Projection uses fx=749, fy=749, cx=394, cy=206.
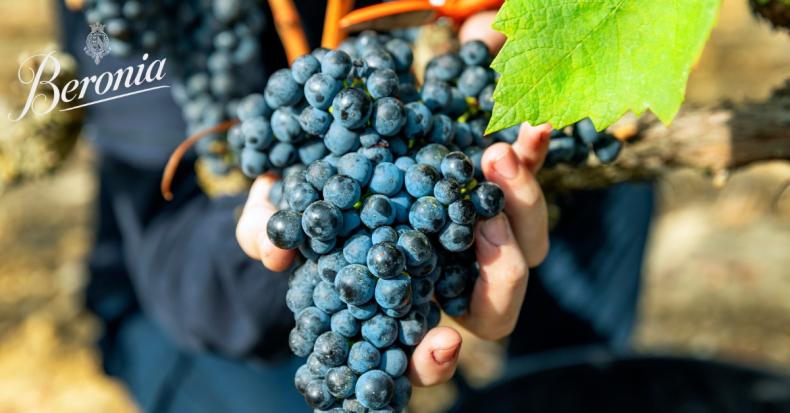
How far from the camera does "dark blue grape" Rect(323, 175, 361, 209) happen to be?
22.4 inches

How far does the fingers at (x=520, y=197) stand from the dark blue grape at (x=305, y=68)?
165 millimetres

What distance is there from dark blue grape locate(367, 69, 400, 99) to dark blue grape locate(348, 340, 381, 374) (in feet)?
0.66

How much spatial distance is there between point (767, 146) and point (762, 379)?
926 millimetres

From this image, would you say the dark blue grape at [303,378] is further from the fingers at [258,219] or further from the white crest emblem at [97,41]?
the white crest emblem at [97,41]

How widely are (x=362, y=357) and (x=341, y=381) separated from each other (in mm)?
25

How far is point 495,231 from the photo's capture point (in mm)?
653

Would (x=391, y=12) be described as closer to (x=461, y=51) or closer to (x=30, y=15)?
(x=461, y=51)

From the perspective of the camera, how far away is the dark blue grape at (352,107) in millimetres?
583

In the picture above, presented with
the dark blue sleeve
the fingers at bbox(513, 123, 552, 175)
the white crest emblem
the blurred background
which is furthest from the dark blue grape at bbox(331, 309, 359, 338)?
the blurred background

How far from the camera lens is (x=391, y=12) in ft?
2.33

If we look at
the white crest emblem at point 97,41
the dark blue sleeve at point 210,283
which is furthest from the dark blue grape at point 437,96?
the dark blue sleeve at point 210,283

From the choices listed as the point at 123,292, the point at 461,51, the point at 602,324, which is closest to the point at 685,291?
the point at 602,324

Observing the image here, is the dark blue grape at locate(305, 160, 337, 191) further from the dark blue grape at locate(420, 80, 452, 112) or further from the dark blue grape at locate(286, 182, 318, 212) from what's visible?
the dark blue grape at locate(420, 80, 452, 112)

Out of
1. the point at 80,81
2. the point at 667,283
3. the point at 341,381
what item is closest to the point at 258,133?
the point at 341,381
